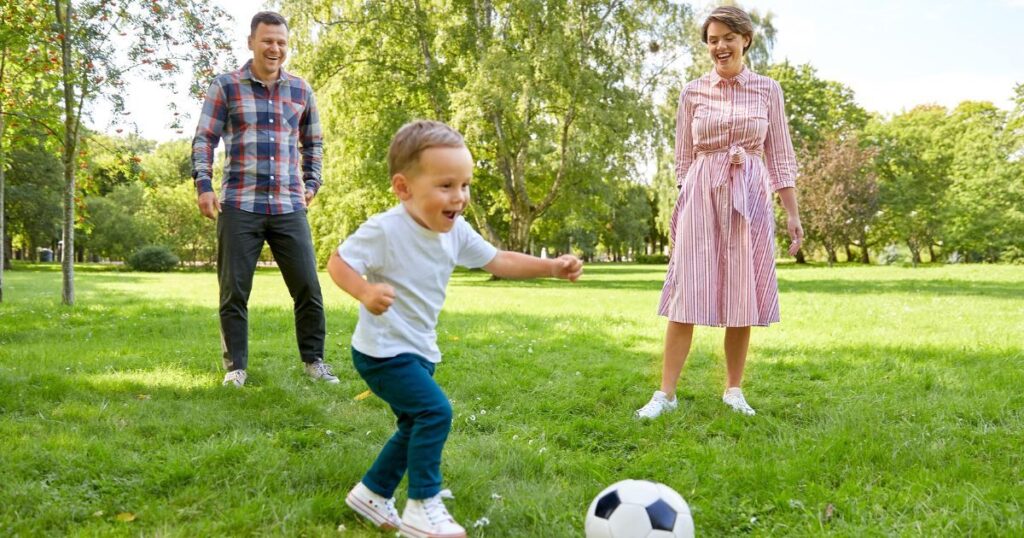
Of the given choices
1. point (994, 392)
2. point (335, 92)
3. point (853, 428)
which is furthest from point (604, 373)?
point (335, 92)

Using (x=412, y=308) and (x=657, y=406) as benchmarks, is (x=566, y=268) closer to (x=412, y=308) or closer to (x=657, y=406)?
(x=412, y=308)

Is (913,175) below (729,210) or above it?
above

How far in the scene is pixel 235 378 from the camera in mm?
4965

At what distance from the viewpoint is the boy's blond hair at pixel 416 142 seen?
99.2 inches

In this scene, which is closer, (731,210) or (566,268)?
(566,268)

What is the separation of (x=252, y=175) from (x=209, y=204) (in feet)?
1.31

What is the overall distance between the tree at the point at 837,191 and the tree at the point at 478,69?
1467 centimetres

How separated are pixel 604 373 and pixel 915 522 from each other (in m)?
3.05

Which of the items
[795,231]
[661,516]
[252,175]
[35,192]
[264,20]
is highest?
[35,192]

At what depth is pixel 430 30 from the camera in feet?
73.2

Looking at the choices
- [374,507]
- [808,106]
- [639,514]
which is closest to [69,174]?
[374,507]

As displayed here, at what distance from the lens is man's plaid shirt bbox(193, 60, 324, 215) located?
5022 millimetres

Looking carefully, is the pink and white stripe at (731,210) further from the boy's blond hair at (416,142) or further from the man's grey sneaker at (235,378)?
the man's grey sneaker at (235,378)

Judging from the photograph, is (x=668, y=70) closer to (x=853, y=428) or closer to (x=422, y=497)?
(x=853, y=428)
